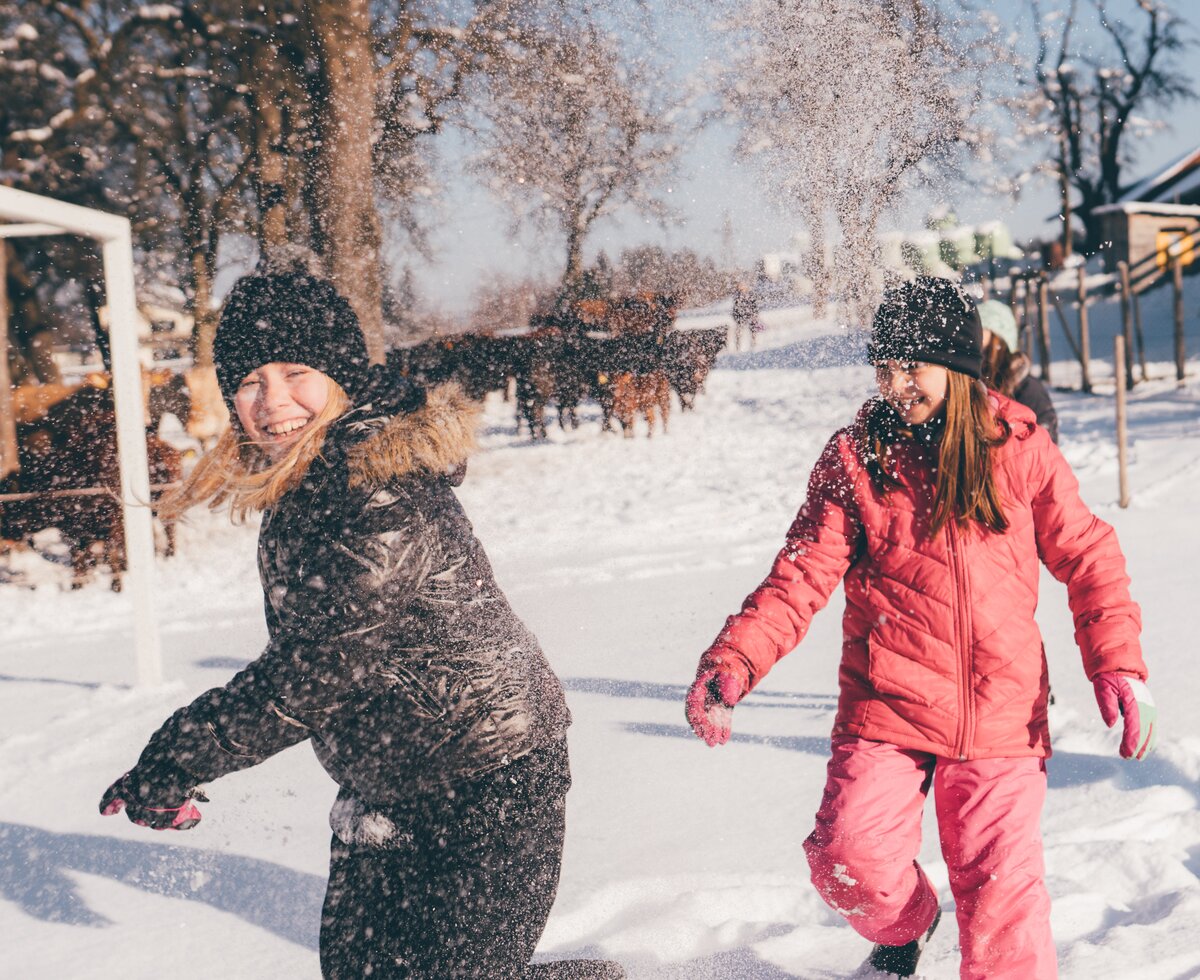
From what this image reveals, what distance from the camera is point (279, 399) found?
1.63 metres

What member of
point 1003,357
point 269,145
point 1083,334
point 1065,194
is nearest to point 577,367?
point 269,145

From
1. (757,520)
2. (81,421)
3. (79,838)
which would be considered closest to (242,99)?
(81,421)

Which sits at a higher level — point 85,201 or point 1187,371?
point 85,201

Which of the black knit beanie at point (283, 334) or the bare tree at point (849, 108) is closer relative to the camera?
the black knit beanie at point (283, 334)

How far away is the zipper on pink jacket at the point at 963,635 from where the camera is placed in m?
1.85

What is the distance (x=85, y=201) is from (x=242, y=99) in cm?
666

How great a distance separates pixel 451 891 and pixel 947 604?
3.30 ft

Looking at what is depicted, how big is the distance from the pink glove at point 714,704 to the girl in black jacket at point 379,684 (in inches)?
10.6

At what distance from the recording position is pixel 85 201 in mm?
12023

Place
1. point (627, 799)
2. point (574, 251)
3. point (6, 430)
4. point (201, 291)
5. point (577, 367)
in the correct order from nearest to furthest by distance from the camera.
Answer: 1. point (627, 799)
2. point (574, 251)
3. point (6, 430)
4. point (577, 367)
5. point (201, 291)

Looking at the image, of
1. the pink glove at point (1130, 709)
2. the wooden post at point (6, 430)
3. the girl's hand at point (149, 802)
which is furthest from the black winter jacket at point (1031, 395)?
the wooden post at point (6, 430)

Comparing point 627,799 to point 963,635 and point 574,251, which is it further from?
point 574,251

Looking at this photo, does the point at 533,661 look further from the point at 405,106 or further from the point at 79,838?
the point at 405,106

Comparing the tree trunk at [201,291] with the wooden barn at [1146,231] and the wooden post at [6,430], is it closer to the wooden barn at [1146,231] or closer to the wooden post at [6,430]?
the wooden post at [6,430]
